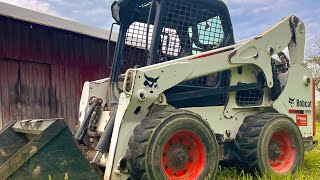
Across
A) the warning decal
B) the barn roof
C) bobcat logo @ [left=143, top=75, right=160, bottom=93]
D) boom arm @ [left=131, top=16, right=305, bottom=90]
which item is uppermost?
the barn roof

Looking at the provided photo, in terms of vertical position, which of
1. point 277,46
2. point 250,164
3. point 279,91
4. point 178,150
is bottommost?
point 250,164

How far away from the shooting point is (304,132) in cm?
524

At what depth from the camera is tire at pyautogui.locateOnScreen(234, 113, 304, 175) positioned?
13.8ft

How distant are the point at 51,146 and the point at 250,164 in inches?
92.7

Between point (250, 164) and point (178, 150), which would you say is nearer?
point (178, 150)

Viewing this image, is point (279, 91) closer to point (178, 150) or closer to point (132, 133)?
point (178, 150)

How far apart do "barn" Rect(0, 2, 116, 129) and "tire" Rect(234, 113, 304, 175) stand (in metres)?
6.15

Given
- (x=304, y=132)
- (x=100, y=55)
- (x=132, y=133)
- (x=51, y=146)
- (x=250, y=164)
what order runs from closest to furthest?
(x=51, y=146)
(x=132, y=133)
(x=250, y=164)
(x=304, y=132)
(x=100, y=55)

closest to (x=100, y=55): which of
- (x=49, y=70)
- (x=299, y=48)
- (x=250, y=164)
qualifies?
(x=49, y=70)

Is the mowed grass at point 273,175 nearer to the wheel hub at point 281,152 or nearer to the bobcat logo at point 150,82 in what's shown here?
the wheel hub at point 281,152

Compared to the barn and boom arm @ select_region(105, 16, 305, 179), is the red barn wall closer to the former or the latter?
the barn

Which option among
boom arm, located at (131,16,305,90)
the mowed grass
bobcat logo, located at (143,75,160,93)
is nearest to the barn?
boom arm, located at (131,16,305,90)

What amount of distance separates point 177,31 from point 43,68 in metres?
7.43

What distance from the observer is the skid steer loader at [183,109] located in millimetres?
3295
